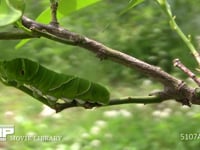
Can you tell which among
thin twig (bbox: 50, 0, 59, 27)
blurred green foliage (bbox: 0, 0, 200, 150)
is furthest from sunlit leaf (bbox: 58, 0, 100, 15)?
blurred green foliage (bbox: 0, 0, 200, 150)

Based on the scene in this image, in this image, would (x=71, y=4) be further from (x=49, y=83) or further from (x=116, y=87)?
(x=116, y=87)

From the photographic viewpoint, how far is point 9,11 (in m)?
0.19

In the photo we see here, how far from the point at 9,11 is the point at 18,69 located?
76mm

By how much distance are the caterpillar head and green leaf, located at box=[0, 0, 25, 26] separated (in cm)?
6

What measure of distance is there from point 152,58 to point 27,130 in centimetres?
66

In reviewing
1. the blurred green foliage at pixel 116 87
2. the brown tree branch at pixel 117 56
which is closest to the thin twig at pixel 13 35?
the brown tree branch at pixel 117 56

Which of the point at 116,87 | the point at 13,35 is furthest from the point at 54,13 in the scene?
the point at 116,87

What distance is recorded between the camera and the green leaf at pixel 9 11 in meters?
0.18

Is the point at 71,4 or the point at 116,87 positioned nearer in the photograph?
the point at 71,4

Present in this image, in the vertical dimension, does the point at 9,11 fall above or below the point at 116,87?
below

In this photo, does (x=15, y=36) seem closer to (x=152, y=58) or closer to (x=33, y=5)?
(x=152, y=58)

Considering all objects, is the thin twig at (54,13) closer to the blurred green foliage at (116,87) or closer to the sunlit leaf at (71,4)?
the sunlit leaf at (71,4)

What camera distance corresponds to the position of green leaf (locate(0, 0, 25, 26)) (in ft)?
0.60

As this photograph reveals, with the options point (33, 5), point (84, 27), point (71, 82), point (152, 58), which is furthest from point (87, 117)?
point (71, 82)
